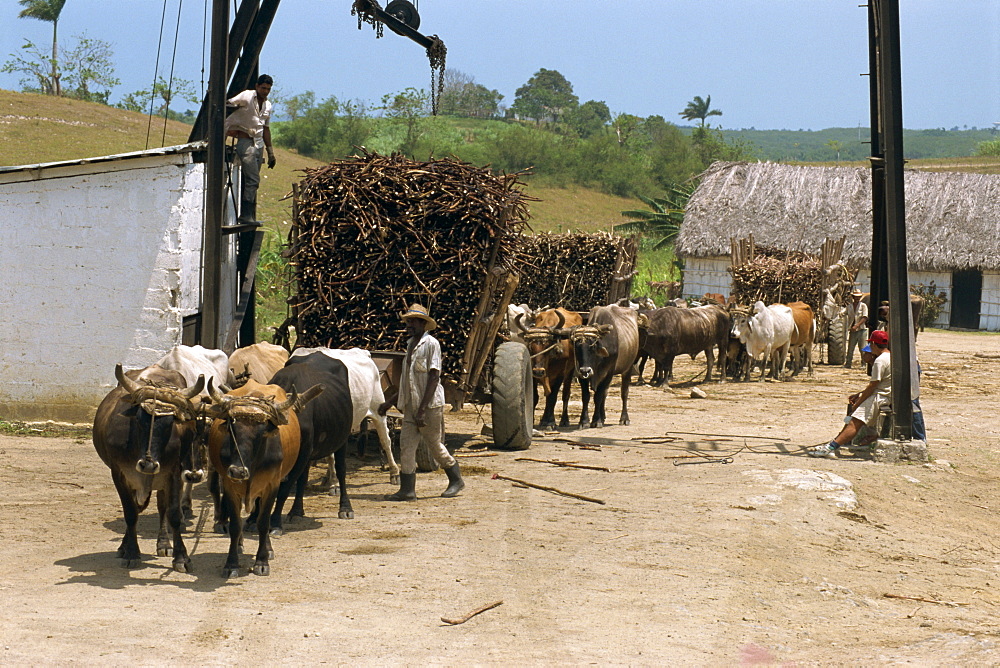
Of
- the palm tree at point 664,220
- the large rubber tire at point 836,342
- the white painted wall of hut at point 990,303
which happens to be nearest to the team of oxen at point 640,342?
the large rubber tire at point 836,342

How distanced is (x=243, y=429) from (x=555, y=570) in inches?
97.6

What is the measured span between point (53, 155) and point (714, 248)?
85.1ft

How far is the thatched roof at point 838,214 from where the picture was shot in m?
35.2

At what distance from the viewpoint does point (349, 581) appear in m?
7.11

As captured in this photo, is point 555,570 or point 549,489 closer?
point 555,570

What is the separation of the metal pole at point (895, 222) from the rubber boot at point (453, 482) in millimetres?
5552

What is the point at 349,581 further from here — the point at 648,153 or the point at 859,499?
the point at 648,153

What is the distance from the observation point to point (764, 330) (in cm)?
2091

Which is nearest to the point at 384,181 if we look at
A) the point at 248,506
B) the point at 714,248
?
the point at 248,506

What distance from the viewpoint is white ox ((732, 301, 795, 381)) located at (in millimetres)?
20938

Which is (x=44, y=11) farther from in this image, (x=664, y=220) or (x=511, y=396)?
(x=511, y=396)

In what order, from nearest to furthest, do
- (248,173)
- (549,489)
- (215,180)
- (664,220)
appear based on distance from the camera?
(549,489) → (215,180) → (248,173) → (664,220)

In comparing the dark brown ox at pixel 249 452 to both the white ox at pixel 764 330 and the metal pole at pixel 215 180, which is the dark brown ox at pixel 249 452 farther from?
the white ox at pixel 764 330

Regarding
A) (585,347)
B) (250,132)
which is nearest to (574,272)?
(585,347)
